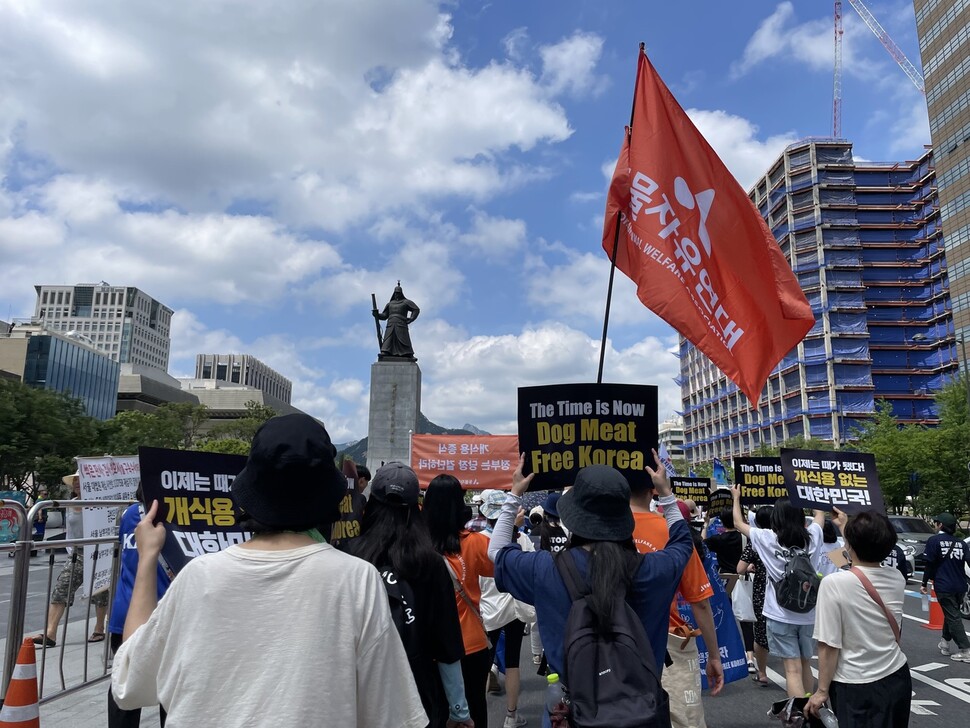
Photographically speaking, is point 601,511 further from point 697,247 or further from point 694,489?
point 694,489

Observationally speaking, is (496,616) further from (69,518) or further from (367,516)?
(69,518)

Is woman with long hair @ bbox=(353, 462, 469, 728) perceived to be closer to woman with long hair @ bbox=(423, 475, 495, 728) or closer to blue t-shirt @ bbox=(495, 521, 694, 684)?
blue t-shirt @ bbox=(495, 521, 694, 684)

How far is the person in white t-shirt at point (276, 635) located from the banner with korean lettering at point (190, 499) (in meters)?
1.95

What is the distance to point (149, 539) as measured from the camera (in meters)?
2.09

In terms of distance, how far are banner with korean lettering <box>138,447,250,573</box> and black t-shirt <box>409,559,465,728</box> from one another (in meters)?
1.32

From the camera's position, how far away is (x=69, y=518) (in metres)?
7.21

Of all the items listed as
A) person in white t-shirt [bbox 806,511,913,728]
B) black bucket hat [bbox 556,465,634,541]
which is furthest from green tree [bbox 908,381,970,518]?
black bucket hat [bbox 556,465,634,541]

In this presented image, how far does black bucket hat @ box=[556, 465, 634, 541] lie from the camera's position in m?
2.64

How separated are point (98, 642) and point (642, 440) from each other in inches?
291

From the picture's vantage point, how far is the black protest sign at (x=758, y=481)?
27.3 ft

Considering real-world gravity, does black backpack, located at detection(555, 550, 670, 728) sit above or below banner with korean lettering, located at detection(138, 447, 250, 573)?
below

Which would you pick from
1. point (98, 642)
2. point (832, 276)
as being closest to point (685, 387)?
point (832, 276)

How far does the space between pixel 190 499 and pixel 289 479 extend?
238 cm

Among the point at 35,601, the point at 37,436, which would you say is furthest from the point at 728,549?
the point at 37,436
